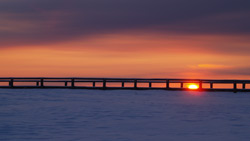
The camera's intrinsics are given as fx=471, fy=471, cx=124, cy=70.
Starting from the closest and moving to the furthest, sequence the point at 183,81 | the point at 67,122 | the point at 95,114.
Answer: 1. the point at 67,122
2. the point at 95,114
3. the point at 183,81

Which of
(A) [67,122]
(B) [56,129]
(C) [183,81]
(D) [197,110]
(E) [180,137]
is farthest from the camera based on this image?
(C) [183,81]

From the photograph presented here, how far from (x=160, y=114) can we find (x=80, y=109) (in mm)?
3983

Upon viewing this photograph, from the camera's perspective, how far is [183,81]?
3600 cm

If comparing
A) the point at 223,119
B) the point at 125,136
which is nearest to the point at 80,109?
the point at 223,119

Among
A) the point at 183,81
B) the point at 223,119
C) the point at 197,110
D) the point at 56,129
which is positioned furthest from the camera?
the point at 183,81

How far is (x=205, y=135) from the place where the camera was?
13.1 metres

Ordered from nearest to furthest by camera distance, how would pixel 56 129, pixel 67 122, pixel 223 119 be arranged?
pixel 56 129 → pixel 67 122 → pixel 223 119

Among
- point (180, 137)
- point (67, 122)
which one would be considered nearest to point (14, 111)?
point (67, 122)

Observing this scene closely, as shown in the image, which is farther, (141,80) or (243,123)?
(141,80)

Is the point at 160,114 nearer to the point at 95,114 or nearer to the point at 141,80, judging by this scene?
the point at 95,114

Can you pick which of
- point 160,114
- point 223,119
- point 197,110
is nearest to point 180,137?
point 223,119

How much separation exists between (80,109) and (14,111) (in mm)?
2930

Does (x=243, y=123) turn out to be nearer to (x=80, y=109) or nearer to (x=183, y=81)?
(x=80, y=109)

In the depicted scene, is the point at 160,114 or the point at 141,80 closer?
the point at 160,114
